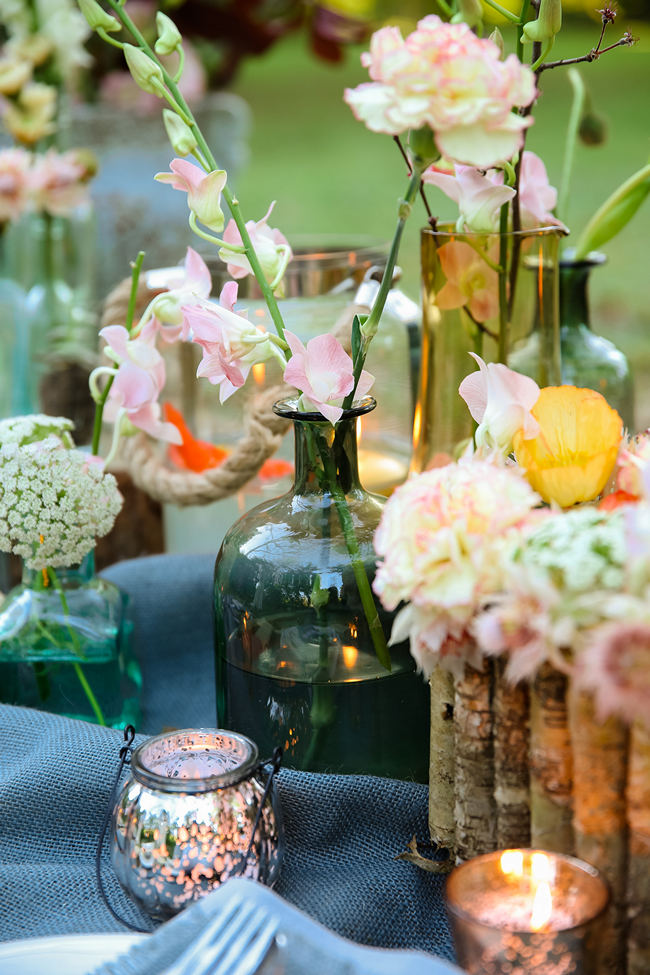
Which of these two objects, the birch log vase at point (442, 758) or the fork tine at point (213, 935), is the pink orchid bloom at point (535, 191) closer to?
the birch log vase at point (442, 758)

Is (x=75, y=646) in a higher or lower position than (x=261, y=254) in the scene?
lower

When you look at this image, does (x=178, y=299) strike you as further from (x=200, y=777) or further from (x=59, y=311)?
(x=59, y=311)

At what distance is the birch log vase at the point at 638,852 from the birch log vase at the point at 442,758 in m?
0.10

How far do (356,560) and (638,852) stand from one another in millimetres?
197

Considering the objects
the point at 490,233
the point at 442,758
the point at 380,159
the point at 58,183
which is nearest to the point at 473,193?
the point at 490,233

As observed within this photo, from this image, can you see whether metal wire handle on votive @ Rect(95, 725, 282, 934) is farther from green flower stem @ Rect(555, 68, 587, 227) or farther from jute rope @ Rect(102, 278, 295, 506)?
green flower stem @ Rect(555, 68, 587, 227)

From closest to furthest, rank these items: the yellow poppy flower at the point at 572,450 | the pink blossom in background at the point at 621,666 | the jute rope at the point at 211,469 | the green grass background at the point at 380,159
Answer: the pink blossom in background at the point at 621,666 < the yellow poppy flower at the point at 572,450 < the jute rope at the point at 211,469 < the green grass background at the point at 380,159

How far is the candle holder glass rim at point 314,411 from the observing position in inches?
20.0

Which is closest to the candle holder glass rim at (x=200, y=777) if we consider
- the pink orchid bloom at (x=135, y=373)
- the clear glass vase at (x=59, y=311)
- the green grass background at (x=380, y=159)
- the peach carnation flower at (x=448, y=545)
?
the peach carnation flower at (x=448, y=545)

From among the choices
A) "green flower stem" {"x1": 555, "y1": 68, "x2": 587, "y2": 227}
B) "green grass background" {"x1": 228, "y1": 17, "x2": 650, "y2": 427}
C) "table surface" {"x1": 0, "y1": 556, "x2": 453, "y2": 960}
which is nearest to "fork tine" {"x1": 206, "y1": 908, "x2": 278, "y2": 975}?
"table surface" {"x1": 0, "y1": 556, "x2": 453, "y2": 960}

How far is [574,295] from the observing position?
763 mm

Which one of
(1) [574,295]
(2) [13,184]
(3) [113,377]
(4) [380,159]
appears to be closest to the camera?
(3) [113,377]

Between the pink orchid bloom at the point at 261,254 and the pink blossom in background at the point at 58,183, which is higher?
the pink blossom in background at the point at 58,183

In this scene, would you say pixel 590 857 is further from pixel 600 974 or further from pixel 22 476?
pixel 22 476
